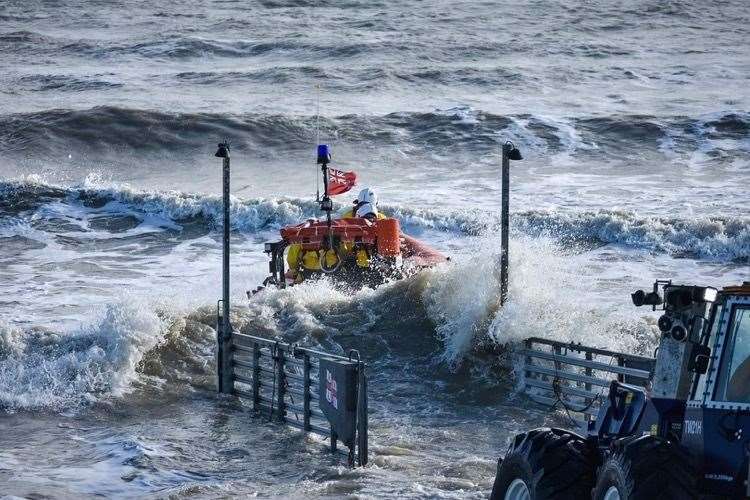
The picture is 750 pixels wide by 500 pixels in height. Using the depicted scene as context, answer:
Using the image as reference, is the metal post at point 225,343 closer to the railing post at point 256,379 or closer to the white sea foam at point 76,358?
the railing post at point 256,379

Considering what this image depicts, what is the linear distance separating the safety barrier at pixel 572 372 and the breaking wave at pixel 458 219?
39.0 feet

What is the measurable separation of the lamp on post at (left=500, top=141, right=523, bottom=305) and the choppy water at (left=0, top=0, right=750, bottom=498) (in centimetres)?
29

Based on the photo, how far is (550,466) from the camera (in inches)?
301

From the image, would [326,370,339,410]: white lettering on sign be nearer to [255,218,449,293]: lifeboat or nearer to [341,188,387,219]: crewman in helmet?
[255,218,449,293]: lifeboat

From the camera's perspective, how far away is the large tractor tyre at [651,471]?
637cm

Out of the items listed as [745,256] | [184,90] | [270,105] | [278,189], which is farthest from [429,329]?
[184,90]

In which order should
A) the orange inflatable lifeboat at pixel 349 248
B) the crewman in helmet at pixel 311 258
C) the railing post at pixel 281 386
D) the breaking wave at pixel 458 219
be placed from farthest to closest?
the breaking wave at pixel 458 219
the crewman in helmet at pixel 311 258
the orange inflatable lifeboat at pixel 349 248
the railing post at pixel 281 386

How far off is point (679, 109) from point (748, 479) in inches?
1408

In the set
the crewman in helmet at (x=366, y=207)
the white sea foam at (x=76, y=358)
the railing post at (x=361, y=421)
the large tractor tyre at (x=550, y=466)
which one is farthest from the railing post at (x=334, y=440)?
the crewman in helmet at (x=366, y=207)

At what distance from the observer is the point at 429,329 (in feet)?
57.4

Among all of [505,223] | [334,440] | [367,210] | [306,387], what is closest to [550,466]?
[334,440]

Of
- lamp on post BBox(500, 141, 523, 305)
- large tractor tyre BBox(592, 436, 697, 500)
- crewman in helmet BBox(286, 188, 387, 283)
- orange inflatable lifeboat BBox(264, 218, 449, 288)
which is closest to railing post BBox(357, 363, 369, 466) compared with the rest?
lamp on post BBox(500, 141, 523, 305)

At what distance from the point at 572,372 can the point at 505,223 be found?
2029 mm

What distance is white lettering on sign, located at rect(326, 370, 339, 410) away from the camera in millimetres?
12398
